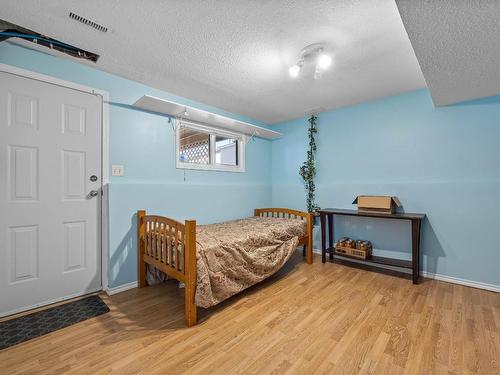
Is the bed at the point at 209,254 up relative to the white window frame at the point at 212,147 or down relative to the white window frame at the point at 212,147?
down

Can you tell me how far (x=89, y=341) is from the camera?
152 cm

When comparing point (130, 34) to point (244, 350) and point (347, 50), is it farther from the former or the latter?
point (244, 350)

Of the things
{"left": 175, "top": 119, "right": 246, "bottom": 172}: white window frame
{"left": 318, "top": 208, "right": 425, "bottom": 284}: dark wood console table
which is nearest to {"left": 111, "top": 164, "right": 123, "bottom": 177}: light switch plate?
{"left": 175, "top": 119, "right": 246, "bottom": 172}: white window frame

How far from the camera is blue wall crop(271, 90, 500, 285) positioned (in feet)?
7.52

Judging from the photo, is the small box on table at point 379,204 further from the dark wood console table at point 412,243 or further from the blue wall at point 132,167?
the blue wall at point 132,167

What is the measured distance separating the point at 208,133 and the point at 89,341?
246cm

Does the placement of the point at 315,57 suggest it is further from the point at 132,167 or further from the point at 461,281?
the point at 461,281

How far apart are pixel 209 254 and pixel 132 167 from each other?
128cm

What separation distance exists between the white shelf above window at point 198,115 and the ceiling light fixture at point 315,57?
1095 mm

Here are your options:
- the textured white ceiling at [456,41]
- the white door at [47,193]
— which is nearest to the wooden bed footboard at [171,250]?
the white door at [47,193]

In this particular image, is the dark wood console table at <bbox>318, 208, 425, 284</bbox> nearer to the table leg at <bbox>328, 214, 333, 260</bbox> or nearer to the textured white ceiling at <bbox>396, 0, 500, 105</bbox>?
Answer: the table leg at <bbox>328, 214, 333, 260</bbox>

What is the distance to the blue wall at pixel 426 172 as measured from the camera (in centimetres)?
229

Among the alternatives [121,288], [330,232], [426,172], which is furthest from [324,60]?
[121,288]

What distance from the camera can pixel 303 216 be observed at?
322 cm
